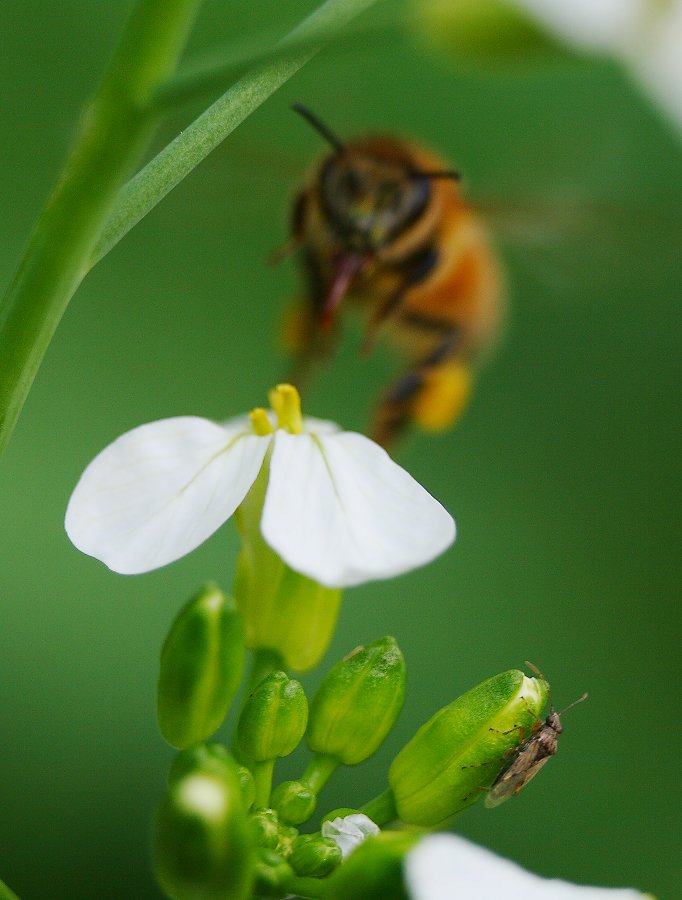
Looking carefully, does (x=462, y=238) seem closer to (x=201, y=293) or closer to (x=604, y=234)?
(x=604, y=234)

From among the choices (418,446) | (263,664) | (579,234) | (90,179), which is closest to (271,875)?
(263,664)

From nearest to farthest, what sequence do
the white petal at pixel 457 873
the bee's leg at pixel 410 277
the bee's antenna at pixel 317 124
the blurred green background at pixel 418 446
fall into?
1. the white petal at pixel 457 873
2. the bee's antenna at pixel 317 124
3. the bee's leg at pixel 410 277
4. the blurred green background at pixel 418 446

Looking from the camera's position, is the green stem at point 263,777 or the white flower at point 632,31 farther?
the green stem at point 263,777

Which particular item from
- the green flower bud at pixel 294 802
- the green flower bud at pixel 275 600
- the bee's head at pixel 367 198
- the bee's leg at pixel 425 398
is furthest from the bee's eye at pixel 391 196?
the green flower bud at pixel 294 802

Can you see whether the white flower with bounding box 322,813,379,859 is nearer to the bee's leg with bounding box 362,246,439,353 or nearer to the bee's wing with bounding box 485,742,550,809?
the bee's wing with bounding box 485,742,550,809

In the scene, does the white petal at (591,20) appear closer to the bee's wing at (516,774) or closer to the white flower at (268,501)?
the white flower at (268,501)

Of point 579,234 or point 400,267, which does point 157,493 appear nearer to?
point 400,267

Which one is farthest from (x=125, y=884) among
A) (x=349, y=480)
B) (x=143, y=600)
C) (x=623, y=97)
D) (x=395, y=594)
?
(x=623, y=97)

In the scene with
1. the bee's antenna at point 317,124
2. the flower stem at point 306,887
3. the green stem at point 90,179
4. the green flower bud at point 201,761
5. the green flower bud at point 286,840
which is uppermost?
the bee's antenna at point 317,124
